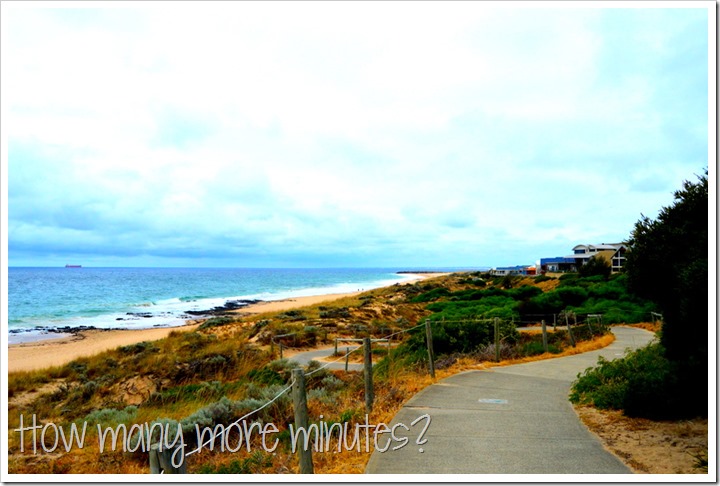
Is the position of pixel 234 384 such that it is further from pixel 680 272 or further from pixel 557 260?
pixel 557 260

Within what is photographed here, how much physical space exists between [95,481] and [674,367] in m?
5.92

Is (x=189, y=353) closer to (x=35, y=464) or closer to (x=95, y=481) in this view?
(x=35, y=464)

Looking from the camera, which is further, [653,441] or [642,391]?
[642,391]

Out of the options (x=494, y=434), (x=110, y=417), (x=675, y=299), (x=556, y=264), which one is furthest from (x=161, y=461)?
(x=556, y=264)

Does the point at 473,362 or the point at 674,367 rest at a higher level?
the point at 674,367

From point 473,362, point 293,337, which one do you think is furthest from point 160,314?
point 473,362

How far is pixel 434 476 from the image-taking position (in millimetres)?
4941

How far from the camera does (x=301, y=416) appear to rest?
4863 millimetres

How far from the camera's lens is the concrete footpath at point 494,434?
525 cm

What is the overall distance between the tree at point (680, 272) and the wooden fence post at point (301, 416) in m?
3.56

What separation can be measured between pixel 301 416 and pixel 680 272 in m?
3.86

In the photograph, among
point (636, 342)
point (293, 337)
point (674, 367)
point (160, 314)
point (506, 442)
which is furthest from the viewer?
point (160, 314)

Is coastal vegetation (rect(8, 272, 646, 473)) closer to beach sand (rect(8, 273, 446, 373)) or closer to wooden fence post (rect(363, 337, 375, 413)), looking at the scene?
wooden fence post (rect(363, 337, 375, 413))

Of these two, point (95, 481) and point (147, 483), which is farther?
point (95, 481)
